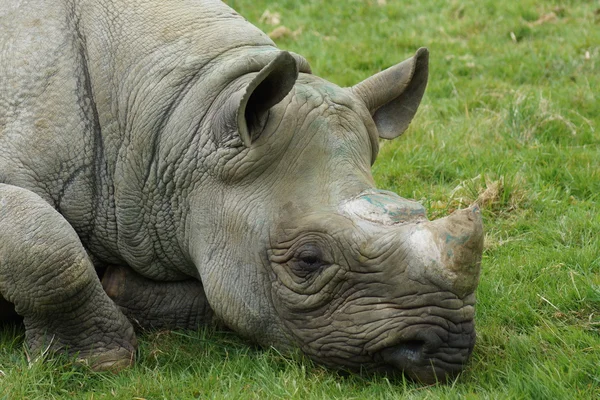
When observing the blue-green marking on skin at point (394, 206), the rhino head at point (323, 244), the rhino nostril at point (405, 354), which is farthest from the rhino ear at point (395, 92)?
the rhino nostril at point (405, 354)

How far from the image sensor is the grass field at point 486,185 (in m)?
5.70

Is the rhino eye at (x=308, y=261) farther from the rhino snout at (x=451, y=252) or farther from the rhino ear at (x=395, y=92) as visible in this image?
the rhino ear at (x=395, y=92)

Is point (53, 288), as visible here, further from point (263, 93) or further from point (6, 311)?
point (263, 93)

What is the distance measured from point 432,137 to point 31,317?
179 inches

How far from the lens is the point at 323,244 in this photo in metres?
5.66

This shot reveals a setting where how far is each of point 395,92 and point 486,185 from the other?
1.89m

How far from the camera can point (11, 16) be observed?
6750mm

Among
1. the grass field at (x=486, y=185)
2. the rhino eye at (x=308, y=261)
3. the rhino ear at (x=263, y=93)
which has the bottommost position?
the grass field at (x=486, y=185)

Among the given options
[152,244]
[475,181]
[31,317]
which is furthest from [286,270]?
[475,181]

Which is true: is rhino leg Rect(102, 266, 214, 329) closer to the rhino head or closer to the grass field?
the grass field

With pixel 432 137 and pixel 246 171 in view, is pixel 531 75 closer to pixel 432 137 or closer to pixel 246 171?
pixel 432 137

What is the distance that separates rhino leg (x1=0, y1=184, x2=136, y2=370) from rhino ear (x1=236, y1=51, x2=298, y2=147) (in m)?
1.13

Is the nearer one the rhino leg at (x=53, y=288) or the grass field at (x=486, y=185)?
the grass field at (x=486, y=185)

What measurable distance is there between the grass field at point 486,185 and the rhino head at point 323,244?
0.22 m
